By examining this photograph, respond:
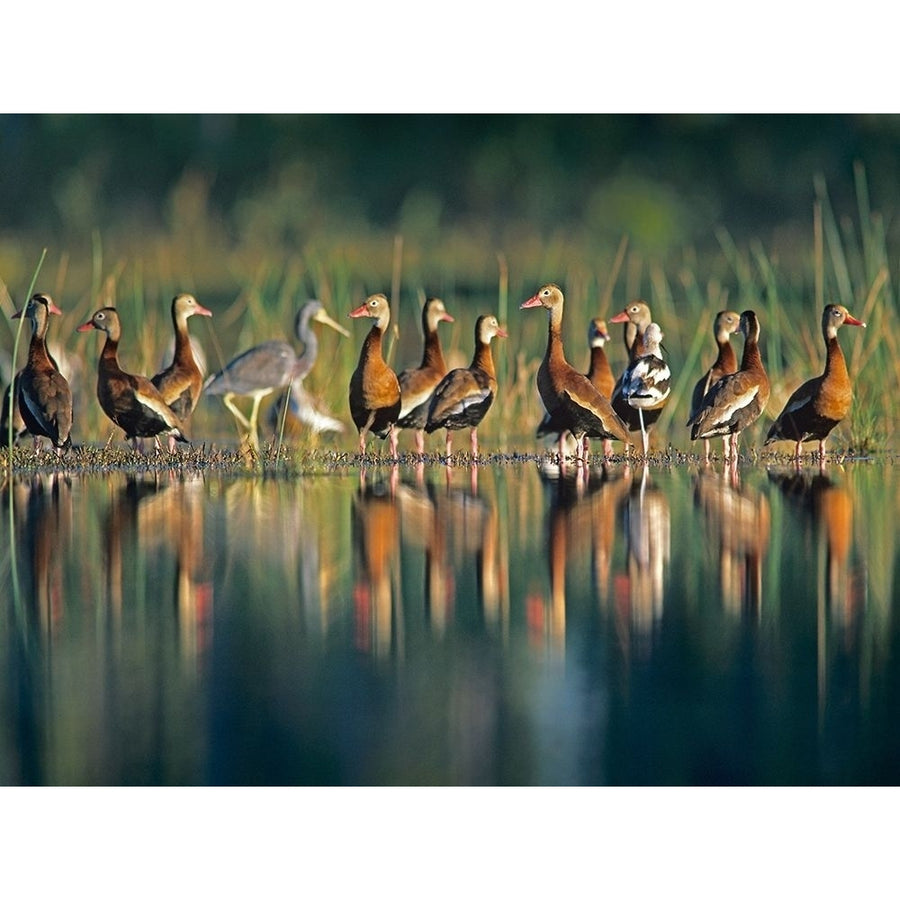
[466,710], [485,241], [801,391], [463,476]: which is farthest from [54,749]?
[485,241]

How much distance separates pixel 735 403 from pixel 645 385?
0.49 metres

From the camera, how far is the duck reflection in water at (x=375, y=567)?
20.5 ft

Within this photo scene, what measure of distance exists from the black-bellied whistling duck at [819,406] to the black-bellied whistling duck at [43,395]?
3722mm

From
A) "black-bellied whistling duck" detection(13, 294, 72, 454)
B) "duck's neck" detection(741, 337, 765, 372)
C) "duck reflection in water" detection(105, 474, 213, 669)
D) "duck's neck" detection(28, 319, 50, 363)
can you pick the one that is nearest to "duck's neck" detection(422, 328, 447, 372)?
"duck reflection in water" detection(105, 474, 213, 669)

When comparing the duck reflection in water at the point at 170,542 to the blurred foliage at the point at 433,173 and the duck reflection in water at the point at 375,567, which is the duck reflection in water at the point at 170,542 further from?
the blurred foliage at the point at 433,173

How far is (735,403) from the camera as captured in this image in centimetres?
942

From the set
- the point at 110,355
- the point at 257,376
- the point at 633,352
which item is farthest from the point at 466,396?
the point at 110,355

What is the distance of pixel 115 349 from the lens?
390 inches

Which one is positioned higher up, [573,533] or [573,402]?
[573,402]

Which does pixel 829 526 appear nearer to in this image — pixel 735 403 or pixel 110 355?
pixel 735 403

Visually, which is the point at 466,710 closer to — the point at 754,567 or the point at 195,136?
the point at 754,567

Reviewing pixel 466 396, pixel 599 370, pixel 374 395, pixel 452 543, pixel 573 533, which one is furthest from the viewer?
pixel 599 370

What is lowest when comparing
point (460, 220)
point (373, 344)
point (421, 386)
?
point (421, 386)

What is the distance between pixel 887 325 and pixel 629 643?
202 inches
